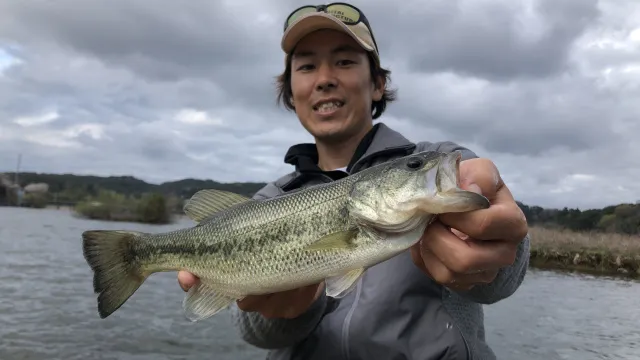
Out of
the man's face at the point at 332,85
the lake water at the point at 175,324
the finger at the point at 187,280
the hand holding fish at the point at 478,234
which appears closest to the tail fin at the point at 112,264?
the finger at the point at 187,280

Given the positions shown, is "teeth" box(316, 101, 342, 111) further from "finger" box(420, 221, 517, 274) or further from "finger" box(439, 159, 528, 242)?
"finger" box(420, 221, 517, 274)

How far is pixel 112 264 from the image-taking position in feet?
12.4

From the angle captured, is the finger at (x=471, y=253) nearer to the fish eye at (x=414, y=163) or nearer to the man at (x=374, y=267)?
the man at (x=374, y=267)

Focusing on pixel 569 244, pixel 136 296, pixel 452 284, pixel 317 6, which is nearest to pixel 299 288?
pixel 452 284

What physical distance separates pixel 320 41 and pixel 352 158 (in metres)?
1.07

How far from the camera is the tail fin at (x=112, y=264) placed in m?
3.69

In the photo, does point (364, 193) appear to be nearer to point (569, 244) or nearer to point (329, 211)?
point (329, 211)

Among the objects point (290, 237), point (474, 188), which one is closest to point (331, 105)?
Result: point (290, 237)

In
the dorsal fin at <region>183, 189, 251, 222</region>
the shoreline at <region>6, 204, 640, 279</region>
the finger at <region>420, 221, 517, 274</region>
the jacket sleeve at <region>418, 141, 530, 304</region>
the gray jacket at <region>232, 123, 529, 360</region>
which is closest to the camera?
the finger at <region>420, 221, 517, 274</region>

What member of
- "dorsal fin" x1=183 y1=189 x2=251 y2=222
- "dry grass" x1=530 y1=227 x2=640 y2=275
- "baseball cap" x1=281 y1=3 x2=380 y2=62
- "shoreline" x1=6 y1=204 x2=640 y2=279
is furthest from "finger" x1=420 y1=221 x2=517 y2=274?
"dry grass" x1=530 y1=227 x2=640 y2=275

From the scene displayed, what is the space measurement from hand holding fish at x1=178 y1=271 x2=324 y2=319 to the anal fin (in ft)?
0.43

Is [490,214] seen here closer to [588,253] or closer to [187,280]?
[187,280]

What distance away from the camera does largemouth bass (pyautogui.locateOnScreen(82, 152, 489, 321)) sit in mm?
2805

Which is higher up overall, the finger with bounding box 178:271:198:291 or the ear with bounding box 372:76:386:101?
the ear with bounding box 372:76:386:101
